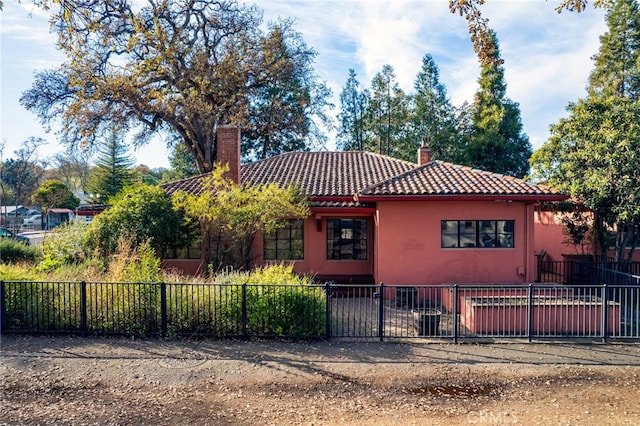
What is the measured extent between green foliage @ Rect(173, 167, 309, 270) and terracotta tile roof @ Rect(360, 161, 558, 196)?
8.12ft

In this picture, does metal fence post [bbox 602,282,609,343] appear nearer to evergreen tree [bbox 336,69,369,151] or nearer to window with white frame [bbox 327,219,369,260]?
window with white frame [bbox 327,219,369,260]

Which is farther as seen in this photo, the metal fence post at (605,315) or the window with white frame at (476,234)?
the window with white frame at (476,234)

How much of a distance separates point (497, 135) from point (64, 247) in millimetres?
27087

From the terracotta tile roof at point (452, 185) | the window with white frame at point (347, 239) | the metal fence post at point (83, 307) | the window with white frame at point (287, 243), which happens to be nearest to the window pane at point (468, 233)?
the terracotta tile roof at point (452, 185)

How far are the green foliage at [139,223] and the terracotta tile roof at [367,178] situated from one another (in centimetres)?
216

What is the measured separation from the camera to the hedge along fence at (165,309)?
28.6 feet

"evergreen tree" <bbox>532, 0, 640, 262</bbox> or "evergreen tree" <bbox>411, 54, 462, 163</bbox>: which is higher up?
"evergreen tree" <bbox>411, 54, 462, 163</bbox>

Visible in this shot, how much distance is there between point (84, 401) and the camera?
20.1 ft

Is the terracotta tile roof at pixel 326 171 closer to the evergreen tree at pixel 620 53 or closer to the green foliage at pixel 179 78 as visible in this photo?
the green foliage at pixel 179 78

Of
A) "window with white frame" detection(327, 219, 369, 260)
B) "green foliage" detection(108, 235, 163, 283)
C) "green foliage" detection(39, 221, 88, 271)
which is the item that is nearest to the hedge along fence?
"green foliage" detection(108, 235, 163, 283)

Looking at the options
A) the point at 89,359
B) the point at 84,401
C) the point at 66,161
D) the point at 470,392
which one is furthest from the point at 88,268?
the point at 66,161

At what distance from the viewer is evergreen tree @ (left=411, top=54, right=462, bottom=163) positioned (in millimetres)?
32034

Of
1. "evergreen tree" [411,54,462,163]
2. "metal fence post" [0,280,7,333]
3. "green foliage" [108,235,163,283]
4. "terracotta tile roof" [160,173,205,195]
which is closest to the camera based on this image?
"metal fence post" [0,280,7,333]

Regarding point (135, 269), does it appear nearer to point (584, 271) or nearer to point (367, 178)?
point (367, 178)
